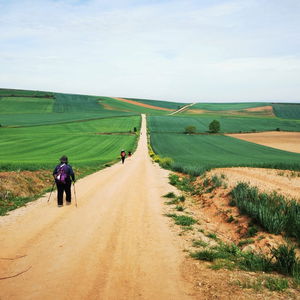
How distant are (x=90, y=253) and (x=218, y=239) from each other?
4223mm

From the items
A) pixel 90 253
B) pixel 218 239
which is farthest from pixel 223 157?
pixel 90 253

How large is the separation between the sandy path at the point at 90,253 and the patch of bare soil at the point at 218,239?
0.41 meters

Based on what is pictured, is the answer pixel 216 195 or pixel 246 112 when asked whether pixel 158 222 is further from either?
pixel 246 112

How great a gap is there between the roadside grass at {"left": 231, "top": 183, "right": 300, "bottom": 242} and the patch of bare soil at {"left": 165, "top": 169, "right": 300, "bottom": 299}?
31 cm

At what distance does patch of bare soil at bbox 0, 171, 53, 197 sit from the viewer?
13.8 meters

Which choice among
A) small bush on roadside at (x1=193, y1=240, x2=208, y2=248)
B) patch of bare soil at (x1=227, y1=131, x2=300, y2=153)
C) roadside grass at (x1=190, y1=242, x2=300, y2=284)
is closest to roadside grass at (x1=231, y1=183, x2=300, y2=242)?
roadside grass at (x1=190, y1=242, x2=300, y2=284)

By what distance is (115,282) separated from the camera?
18.9 ft

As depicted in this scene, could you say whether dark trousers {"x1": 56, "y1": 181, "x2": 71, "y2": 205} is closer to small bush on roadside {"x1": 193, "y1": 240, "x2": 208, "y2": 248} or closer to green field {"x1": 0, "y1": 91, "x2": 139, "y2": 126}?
small bush on roadside {"x1": 193, "y1": 240, "x2": 208, "y2": 248}

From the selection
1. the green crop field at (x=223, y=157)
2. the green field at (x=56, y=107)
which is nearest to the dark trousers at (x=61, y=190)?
the green crop field at (x=223, y=157)

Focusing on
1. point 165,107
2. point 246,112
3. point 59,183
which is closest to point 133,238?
point 59,183

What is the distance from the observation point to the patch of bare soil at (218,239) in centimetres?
543

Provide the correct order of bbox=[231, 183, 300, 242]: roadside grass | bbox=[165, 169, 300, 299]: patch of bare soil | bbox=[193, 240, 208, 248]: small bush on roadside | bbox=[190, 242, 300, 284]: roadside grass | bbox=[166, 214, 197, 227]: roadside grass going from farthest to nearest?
1. bbox=[166, 214, 197, 227]: roadside grass
2. bbox=[231, 183, 300, 242]: roadside grass
3. bbox=[193, 240, 208, 248]: small bush on roadside
4. bbox=[190, 242, 300, 284]: roadside grass
5. bbox=[165, 169, 300, 299]: patch of bare soil

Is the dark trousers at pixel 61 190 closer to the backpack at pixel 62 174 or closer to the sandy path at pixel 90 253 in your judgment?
the backpack at pixel 62 174

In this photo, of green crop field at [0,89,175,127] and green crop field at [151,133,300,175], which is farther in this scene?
green crop field at [0,89,175,127]
